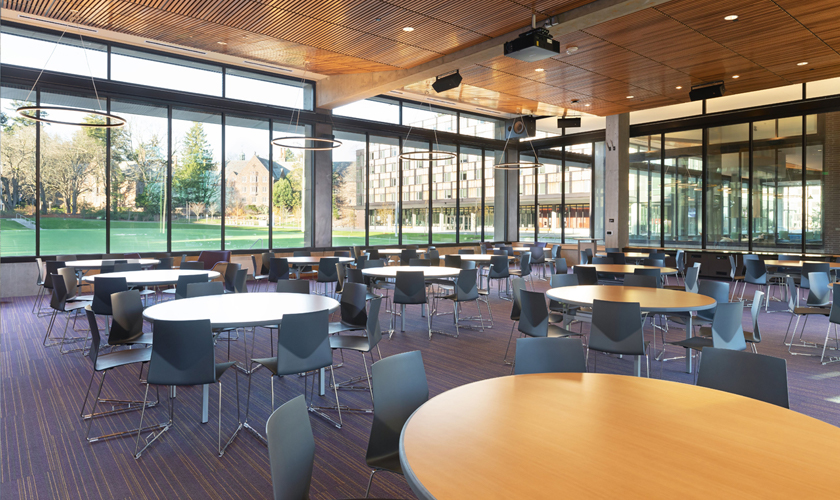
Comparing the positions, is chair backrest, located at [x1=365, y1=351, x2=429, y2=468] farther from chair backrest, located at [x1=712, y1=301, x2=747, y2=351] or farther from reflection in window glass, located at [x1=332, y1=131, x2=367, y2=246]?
reflection in window glass, located at [x1=332, y1=131, x2=367, y2=246]

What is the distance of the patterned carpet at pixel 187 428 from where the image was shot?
313 centimetres

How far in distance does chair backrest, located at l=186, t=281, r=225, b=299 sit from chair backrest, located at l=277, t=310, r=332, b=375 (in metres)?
2.04

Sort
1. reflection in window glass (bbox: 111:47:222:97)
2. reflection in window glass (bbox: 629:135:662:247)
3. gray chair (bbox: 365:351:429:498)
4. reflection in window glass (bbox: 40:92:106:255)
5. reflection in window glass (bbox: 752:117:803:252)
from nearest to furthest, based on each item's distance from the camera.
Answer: gray chair (bbox: 365:351:429:498), reflection in window glass (bbox: 40:92:106:255), reflection in window glass (bbox: 111:47:222:97), reflection in window glass (bbox: 752:117:803:252), reflection in window glass (bbox: 629:135:662:247)

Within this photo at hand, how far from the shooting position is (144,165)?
37.4 ft

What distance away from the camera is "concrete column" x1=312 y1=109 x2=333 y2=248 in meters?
13.7

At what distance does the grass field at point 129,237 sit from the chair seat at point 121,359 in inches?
268

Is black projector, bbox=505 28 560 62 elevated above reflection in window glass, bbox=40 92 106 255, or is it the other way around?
black projector, bbox=505 28 560 62

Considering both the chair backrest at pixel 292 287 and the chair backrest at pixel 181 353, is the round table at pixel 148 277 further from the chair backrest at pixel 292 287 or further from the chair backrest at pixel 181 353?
the chair backrest at pixel 181 353

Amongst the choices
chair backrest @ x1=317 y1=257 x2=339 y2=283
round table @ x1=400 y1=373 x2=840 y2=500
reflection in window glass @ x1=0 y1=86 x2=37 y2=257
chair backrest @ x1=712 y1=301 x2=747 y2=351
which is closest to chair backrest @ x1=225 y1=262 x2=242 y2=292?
chair backrest @ x1=317 y1=257 x2=339 y2=283

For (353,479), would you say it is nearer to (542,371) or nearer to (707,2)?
(542,371)

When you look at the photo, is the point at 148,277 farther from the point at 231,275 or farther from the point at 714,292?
the point at 714,292

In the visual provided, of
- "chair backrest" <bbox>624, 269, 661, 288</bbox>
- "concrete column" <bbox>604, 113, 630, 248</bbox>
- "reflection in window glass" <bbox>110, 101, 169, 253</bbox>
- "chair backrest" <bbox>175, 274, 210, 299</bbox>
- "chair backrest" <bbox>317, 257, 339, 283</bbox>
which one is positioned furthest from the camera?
"concrete column" <bbox>604, 113, 630, 248</bbox>

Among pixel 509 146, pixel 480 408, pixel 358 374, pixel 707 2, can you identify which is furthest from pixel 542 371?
pixel 509 146

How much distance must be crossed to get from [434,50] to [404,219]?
23.1ft
